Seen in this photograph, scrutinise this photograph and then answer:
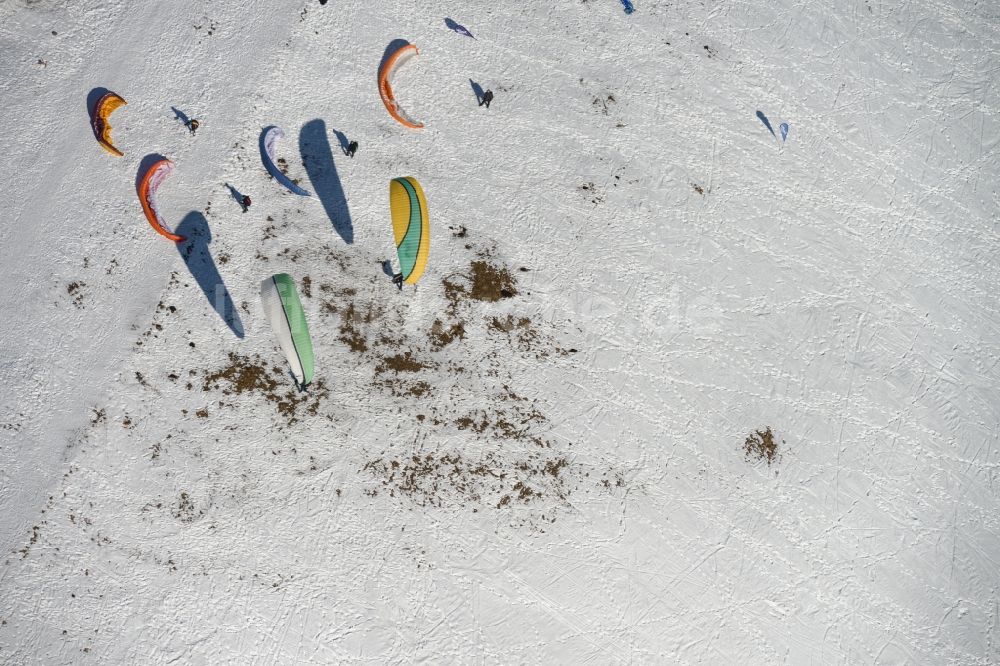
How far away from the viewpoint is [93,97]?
47.2ft

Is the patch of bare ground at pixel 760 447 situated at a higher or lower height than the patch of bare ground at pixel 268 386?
lower

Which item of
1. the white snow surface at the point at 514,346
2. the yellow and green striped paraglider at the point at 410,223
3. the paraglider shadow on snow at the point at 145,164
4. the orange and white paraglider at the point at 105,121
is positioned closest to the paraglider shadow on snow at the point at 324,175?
the white snow surface at the point at 514,346

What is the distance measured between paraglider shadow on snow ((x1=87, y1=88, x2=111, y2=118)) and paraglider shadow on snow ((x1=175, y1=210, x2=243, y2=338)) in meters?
3.64

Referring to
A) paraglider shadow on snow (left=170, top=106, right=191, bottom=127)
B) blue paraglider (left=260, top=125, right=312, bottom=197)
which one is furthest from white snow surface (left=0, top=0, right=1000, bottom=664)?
blue paraglider (left=260, top=125, right=312, bottom=197)

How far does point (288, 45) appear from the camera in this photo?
14758mm

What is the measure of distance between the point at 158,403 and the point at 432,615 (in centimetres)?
746

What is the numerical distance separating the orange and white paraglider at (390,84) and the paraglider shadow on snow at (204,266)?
16.6 feet

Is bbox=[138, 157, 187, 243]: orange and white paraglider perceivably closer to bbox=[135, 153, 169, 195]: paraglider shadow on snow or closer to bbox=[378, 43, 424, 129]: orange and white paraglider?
bbox=[135, 153, 169, 195]: paraglider shadow on snow

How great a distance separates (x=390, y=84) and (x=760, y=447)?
12.2m

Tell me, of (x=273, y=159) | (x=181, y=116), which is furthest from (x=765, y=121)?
(x=181, y=116)

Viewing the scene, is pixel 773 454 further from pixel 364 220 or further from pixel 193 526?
pixel 193 526

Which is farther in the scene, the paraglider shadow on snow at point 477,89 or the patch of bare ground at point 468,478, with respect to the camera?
the paraglider shadow on snow at point 477,89

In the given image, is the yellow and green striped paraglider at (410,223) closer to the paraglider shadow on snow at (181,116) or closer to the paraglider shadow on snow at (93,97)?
the paraglider shadow on snow at (181,116)

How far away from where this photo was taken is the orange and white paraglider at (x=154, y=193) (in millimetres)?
13312
